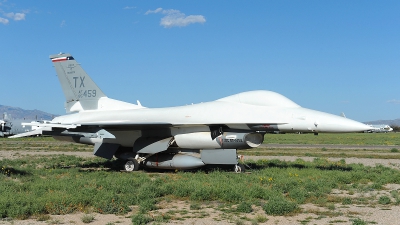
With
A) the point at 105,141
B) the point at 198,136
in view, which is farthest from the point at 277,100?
the point at 105,141

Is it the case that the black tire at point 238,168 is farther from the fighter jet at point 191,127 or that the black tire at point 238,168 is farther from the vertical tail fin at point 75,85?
the vertical tail fin at point 75,85

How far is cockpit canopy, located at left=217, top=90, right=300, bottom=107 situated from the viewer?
15.2m

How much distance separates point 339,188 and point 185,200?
4701 millimetres

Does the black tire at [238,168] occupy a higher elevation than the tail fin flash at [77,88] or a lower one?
lower

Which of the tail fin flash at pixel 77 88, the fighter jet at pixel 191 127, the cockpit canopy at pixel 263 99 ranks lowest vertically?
the fighter jet at pixel 191 127

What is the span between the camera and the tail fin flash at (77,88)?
19.1 meters

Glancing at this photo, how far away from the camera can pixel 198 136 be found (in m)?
15.8

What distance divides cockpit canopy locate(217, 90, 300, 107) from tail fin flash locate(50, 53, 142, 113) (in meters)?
5.88

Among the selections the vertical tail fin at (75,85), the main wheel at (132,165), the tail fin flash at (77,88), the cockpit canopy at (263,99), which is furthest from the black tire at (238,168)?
the vertical tail fin at (75,85)

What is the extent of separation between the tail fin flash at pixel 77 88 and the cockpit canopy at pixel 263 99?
19.3 feet

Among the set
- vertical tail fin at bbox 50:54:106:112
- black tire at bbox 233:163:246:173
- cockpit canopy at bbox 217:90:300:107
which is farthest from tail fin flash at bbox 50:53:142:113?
black tire at bbox 233:163:246:173

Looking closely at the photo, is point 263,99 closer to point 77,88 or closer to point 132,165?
point 132,165

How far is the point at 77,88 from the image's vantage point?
→ 19438 mm

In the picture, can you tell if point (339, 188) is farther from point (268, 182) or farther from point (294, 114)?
point (294, 114)
